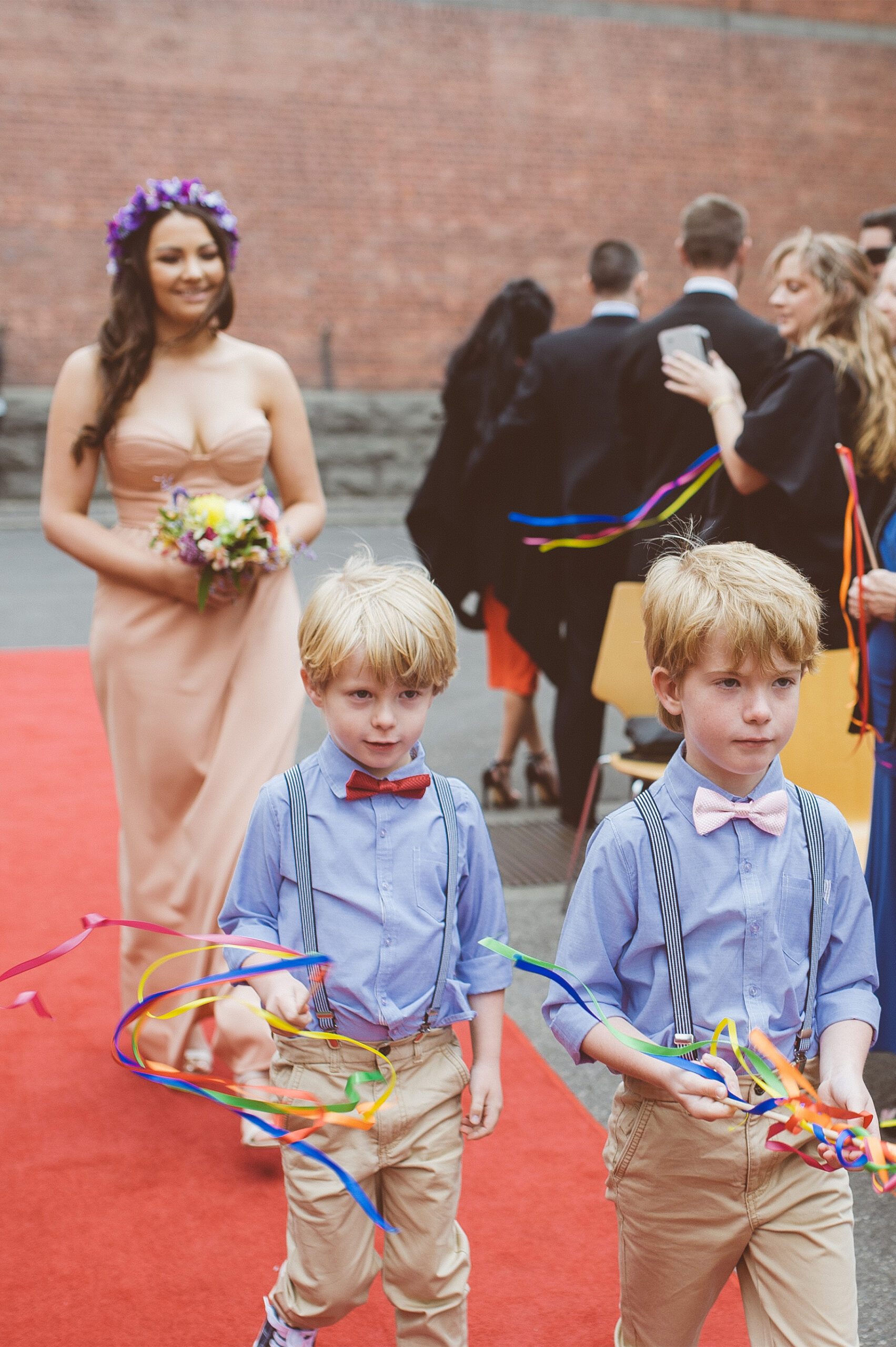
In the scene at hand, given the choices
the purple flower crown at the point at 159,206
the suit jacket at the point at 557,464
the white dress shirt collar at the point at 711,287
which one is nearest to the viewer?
the purple flower crown at the point at 159,206

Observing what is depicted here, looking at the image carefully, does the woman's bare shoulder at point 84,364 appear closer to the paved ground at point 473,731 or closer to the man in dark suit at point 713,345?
the paved ground at point 473,731

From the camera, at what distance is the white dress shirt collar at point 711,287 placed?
4836 millimetres

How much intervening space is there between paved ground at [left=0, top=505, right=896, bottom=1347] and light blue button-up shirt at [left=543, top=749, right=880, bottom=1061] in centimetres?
79

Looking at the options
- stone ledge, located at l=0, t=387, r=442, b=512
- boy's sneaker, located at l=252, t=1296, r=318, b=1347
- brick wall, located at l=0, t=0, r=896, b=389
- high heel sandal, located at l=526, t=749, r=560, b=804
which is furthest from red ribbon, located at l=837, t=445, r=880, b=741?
brick wall, located at l=0, t=0, r=896, b=389

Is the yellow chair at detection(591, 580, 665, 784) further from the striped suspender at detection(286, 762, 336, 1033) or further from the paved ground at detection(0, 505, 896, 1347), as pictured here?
the striped suspender at detection(286, 762, 336, 1033)

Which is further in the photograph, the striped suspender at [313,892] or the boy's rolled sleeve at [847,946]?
the striped suspender at [313,892]

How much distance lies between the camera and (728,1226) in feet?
6.21

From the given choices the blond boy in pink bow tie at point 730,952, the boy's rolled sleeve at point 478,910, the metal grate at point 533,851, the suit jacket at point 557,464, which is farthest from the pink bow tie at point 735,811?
the suit jacket at point 557,464

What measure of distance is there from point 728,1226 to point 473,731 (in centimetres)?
554

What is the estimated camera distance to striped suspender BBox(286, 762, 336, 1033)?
2.10m

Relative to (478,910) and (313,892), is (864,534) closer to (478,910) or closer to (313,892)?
(478,910)

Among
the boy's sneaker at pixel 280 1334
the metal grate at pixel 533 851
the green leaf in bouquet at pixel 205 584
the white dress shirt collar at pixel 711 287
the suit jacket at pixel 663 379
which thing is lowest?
the metal grate at pixel 533 851

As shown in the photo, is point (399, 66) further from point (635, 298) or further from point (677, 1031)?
point (677, 1031)

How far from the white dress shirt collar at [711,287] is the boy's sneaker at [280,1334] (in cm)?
370
